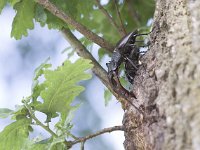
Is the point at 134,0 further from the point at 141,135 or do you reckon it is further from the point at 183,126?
the point at 183,126

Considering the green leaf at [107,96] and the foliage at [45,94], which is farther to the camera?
the green leaf at [107,96]

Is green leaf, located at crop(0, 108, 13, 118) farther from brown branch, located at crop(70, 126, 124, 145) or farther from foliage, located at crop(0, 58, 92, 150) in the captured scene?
brown branch, located at crop(70, 126, 124, 145)

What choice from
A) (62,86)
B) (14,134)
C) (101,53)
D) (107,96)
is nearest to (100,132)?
(62,86)

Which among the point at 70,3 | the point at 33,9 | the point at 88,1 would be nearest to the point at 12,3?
the point at 33,9

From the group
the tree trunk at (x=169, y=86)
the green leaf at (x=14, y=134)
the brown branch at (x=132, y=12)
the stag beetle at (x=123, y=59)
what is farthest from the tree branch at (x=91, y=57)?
the brown branch at (x=132, y=12)

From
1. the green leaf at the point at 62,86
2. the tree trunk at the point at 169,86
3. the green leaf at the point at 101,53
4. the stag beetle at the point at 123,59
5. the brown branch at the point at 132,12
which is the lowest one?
the tree trunk at the point at 169,86

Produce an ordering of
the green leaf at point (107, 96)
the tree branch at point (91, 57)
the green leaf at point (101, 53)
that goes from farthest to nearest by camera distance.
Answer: the green leaf at point (101, 53), the green leaf at point (107, 96), the tree branch at point (91, 57)

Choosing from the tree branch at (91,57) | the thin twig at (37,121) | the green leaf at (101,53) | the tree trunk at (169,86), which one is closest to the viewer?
the tree trunk at (169,86)

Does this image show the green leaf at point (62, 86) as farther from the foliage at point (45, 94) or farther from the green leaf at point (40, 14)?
the green leaf at point (40, 14)
